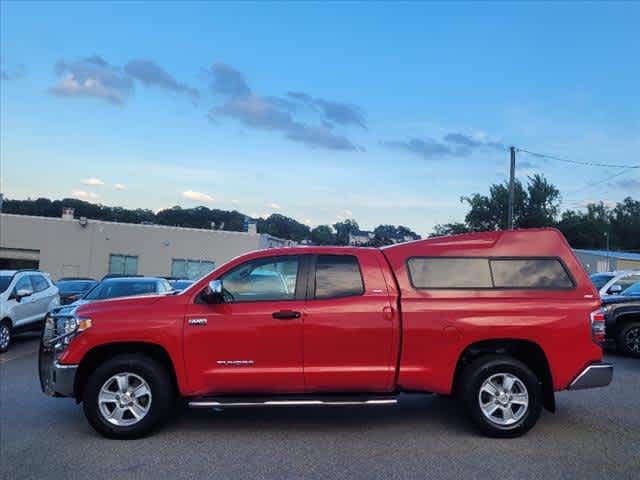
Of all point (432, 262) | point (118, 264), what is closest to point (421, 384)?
point (432, 262)

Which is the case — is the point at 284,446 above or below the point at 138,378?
below

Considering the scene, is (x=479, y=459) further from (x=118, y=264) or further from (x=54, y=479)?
(x=118, y=264)

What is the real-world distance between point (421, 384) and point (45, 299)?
10906 millimetres

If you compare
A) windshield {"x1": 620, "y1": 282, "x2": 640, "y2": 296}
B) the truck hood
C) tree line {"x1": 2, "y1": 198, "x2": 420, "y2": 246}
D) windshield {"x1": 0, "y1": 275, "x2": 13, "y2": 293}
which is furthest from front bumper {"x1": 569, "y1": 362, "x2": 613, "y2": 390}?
tree line {"x1": 2, "y1": 198, "x2": 420, "y2": 246}

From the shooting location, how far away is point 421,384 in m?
6.14

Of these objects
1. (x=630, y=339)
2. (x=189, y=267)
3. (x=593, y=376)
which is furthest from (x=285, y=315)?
(x=189, y=267)

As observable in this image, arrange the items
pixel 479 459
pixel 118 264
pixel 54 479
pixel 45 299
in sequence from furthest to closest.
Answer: pixel 118 264, pixel 45 299, pixel 479 459, pixel 54 479

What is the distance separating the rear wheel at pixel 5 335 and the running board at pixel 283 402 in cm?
795

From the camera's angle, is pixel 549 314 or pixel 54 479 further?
pixel 549 314

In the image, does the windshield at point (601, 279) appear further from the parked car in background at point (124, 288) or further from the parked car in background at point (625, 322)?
the parked car in background at point (124, 288)

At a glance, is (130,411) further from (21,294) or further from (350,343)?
(21,294)

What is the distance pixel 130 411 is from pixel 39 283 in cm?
943

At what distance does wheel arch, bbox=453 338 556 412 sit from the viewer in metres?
6.25

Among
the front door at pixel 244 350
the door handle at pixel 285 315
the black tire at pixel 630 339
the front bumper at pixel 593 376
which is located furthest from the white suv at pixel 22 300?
the black tire at pixel 630 339
